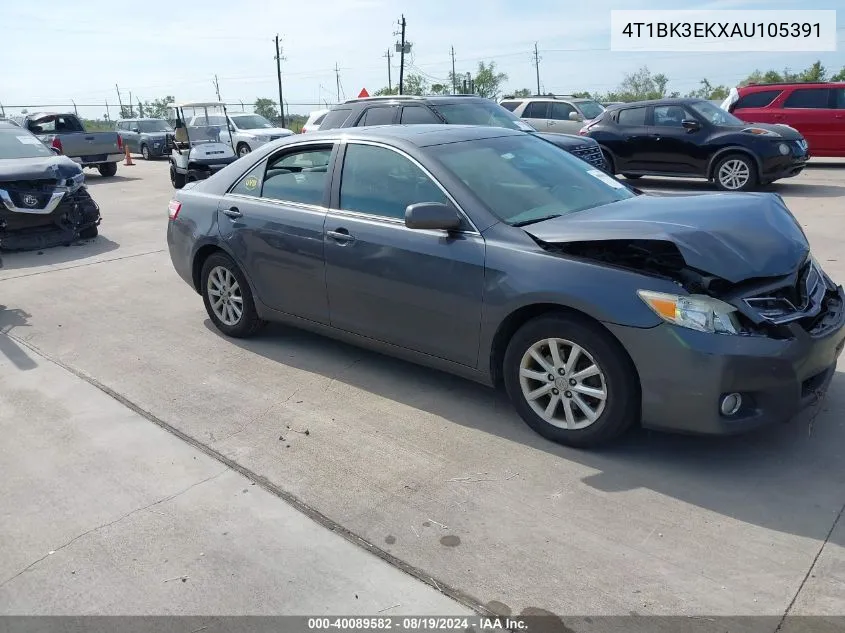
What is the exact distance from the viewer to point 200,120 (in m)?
16.5

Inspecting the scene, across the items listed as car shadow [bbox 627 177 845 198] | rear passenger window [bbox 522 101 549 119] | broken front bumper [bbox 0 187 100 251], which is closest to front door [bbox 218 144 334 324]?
broken front bumper [bbox 0 187 100 251]

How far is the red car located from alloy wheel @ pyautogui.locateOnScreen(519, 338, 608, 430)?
46.1 feet

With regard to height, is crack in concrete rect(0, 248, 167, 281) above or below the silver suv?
below

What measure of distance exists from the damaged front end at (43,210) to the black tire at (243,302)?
459cm

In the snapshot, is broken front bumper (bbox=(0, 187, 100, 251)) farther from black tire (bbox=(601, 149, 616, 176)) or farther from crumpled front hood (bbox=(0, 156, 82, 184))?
black tire (bbox=(601, 149, 616, 176))

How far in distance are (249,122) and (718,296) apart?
21793 mm

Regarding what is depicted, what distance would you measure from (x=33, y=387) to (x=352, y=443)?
7.93ft

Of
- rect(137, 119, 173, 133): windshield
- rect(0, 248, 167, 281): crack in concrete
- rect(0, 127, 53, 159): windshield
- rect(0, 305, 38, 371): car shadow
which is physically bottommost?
rect(0, 305, 38, 371): car shadow

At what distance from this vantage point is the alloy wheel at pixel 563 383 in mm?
3691

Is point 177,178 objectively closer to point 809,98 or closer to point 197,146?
point 197,146

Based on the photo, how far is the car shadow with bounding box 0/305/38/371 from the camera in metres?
5.45

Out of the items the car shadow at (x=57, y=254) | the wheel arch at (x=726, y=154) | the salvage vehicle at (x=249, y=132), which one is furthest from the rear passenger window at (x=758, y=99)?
the car shadow at (x=57, y=254)

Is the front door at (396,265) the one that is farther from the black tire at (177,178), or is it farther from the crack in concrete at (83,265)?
the black tire at (177,178)

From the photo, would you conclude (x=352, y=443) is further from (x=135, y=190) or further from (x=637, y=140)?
(x=135, y=190)
